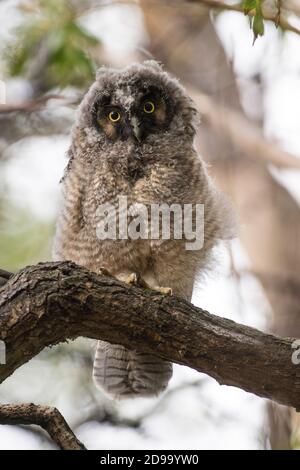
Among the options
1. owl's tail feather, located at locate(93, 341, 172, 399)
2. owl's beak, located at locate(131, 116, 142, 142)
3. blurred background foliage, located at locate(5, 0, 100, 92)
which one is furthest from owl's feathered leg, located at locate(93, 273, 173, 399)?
blurred background foliage, located at locate(5, 0, 100, 92)

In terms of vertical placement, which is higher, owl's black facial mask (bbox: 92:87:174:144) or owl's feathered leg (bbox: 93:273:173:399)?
owl's black facial mask (bbox: 92:87:174:144)

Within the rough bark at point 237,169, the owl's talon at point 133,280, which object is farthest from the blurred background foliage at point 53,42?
the owl's talon at point 133,280

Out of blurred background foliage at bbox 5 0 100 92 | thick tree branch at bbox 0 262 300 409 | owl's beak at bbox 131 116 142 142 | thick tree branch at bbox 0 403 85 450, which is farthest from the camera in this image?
blurred background foliage at bbox 5 0 100 92

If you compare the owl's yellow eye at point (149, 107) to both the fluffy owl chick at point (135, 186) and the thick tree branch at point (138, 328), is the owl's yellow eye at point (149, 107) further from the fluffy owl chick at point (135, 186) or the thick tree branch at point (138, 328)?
the thick tree branch at point (138, 328)

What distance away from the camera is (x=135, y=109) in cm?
416

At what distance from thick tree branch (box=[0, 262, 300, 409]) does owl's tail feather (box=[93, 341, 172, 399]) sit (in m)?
1.05

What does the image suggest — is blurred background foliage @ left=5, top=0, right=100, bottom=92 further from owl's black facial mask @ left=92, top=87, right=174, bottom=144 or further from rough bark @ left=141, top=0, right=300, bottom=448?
rough bark @ left=141, top=0, right=300, bottom=448

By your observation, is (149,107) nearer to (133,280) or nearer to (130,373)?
(133,280)

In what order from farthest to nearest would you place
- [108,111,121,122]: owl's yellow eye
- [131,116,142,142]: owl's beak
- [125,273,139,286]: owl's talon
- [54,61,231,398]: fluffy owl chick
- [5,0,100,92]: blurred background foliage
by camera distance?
[5,0,100,92]: blurred background foliage < [108,111,121,122]: owl's yellow eye < [131,116,142,142]: owl's beak < [54,61,231,398]: fluffy owl chick < [125,273,139,286]: owl's talon

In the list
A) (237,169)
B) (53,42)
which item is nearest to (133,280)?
(53,42)

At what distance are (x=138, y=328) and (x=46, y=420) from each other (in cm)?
60

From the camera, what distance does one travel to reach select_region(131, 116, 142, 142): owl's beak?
161 inches

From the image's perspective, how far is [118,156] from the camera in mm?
4121
